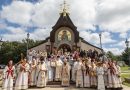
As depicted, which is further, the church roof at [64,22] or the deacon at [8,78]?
the church roof at [64,22]

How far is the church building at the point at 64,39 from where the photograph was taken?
1756 inches

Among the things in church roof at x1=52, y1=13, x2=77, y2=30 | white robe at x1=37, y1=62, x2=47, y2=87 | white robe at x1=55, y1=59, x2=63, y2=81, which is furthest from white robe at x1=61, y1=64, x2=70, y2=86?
church roof at x1=52, y1=13, x2=77, y2=30

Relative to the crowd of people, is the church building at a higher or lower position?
higher

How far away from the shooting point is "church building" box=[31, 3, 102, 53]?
4459cm

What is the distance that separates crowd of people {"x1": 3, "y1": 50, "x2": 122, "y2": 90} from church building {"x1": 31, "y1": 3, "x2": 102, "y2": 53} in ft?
88.3

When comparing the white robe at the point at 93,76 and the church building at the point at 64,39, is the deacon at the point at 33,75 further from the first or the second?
the church building at the point at 64,39

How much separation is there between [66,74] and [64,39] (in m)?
27.9

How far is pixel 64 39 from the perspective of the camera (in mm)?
44500

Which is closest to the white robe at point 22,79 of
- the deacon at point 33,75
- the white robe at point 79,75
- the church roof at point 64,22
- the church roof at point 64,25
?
the deacon at point 33,75

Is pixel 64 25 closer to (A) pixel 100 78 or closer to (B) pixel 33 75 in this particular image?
(B) pixel 33 75

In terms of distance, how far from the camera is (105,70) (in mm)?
15516

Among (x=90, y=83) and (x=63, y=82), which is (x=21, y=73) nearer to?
(x=63, y=82)

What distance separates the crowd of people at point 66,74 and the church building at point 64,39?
2692cm

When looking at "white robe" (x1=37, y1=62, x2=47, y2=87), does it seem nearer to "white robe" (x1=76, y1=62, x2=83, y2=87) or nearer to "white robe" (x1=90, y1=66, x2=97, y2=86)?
"white robe" (x1=76, y1=62, x2=83, y2=87)
